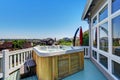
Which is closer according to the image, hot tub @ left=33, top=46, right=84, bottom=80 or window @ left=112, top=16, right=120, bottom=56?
window @ left=112, top=16, right=120, bottom=56

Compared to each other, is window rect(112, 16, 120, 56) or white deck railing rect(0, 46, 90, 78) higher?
window rect(112, 16, 120, 56)

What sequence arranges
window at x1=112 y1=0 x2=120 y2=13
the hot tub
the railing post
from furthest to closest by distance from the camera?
the railing post → the hot tub → window at x1=112 y1=0 x2=120 y2=13

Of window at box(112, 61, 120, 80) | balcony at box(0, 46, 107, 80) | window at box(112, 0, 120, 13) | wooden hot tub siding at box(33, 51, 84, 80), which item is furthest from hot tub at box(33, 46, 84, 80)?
window at box(112, 0, 120, 13)

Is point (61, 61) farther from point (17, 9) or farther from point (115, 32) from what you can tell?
point (17, 9)

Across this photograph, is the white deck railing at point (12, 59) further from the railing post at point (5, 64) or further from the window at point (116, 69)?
the window at point (116, 69)

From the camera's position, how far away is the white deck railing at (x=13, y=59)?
457cm

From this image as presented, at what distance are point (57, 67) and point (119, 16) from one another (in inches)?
96.4

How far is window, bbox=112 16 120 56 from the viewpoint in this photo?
3.42 meters

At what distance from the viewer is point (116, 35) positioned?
3562 mm

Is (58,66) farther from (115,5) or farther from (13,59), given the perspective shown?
(115,5)

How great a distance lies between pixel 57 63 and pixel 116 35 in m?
2.03

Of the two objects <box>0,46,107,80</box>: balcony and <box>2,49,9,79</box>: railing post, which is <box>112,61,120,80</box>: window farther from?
A: <box>2,49,9,79</box>: railing post

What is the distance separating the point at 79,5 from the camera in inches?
527

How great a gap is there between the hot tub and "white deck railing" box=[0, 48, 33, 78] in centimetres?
108
